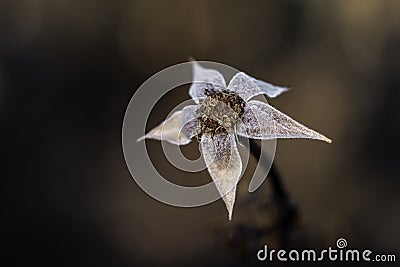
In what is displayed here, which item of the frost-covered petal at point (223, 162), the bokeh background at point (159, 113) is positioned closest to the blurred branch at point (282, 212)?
the frost-covered petal at point (223, 162)

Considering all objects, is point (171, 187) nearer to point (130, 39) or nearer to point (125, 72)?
point (125, 72)

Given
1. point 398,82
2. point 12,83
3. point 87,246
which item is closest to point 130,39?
point 12,83

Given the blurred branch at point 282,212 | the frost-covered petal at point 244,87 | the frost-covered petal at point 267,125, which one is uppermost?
the frost-covered petal at point 244,87

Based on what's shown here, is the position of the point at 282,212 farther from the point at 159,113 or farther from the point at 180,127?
the point at 159,113

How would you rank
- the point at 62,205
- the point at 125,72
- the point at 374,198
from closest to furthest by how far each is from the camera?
1. the point at 374,198
2. the point at 62,205
3. the point at 125,72

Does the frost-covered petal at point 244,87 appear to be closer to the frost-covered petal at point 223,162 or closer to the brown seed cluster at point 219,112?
the brown seed cluster at point 219,112

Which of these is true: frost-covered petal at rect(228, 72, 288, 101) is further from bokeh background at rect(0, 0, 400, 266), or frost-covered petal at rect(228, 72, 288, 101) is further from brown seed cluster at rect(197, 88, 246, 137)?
bokeh background at rect(0, 0, 400, 266)

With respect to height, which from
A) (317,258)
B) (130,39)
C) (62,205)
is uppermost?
(130,39)

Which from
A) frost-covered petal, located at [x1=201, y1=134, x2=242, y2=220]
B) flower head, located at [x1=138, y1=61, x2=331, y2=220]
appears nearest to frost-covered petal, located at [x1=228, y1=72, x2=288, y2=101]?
flower head, located at [x1=138, y1=61, x2=331, y2=220]
